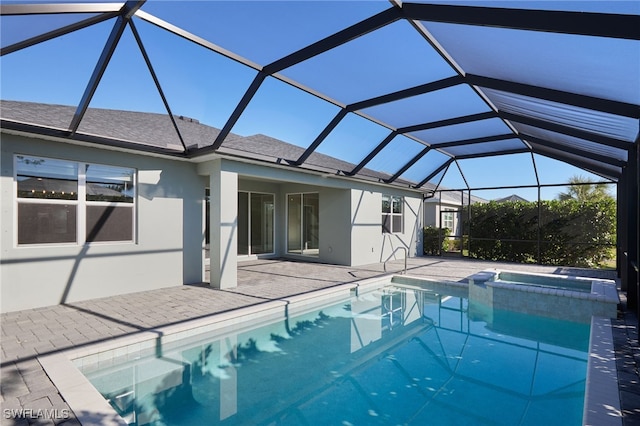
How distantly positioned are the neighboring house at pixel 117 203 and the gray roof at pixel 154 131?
0.09 feet

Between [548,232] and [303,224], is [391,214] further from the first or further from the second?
[548,232]

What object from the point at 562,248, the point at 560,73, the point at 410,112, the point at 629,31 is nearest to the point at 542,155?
the point at 562,248

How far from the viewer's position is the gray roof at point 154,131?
5.75 metres

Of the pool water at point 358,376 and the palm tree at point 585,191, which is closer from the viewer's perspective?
the pool water at point 358,376

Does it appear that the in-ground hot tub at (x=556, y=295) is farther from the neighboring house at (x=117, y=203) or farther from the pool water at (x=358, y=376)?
the neighboring house at (x=117, y=203)

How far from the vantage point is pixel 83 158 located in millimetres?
6398

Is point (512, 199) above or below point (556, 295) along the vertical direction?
above

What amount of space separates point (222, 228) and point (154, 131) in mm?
2815

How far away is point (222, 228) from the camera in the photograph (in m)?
7.48

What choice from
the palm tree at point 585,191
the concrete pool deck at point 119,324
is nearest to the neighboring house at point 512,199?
the palm tree at point 585,191

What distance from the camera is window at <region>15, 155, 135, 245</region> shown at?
19.1ft

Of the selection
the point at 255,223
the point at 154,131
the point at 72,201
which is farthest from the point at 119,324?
the point at 255,223

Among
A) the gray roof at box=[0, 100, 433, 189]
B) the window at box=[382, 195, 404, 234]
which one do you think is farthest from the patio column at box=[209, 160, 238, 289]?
the window at box=[382, 195, 404, 234]

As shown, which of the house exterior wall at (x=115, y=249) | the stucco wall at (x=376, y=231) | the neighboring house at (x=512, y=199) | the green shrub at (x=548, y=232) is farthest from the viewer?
the neighboring house at (x=512, y=199)
